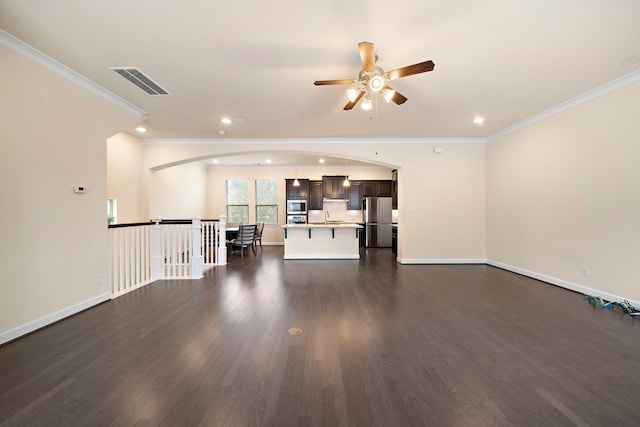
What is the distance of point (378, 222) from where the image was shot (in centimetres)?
905

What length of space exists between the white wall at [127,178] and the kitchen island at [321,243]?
3321 millimetres

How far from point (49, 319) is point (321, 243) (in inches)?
200

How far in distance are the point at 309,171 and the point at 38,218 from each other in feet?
24.6

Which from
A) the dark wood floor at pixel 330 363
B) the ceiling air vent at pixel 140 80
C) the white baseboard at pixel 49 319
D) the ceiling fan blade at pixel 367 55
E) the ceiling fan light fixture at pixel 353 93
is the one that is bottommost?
the dark wood floor at pixel 330 363

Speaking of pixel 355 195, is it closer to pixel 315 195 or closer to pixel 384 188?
pixel 384 188

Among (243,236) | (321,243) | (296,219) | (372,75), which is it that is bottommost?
(321,243)

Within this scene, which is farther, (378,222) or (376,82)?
(378,222)

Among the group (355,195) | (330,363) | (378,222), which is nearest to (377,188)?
(355,195)

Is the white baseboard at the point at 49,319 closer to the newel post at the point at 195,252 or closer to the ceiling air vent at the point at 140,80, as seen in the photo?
the newel post at the point at 195,252

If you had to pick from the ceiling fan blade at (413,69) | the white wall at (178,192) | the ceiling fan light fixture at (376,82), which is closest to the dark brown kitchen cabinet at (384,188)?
the white wall at (178,192)

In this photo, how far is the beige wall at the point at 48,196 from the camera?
2.54 m

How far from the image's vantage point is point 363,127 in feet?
16.8

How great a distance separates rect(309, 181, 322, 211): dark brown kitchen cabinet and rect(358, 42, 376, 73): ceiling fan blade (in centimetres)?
676

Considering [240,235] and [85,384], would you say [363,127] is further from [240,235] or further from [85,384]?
[85,384]
